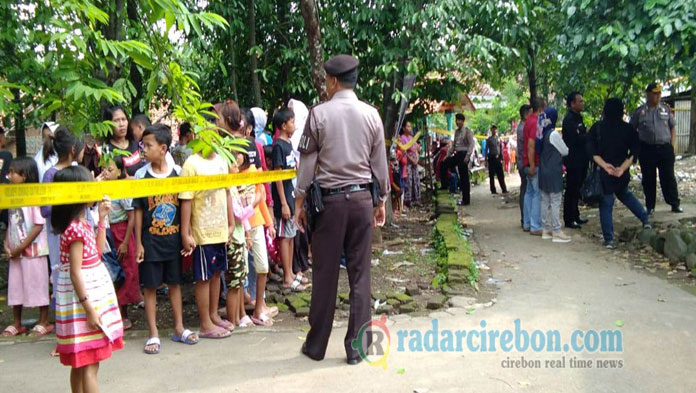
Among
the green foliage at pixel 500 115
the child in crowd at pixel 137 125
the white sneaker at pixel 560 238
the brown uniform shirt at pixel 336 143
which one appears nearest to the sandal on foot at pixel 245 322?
the brown uniform shirt at pixel 336 143

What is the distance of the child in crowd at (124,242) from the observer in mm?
5344

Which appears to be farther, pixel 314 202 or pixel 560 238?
pixel 560 238

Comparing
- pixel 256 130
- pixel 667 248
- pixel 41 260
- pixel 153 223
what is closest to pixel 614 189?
pixel 667 248

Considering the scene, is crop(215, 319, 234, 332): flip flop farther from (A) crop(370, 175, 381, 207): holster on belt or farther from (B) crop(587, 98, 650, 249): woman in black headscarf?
(B) crop(587, 98, 650, 249): woman in black headscarf

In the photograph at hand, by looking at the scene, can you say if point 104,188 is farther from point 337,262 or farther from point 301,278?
point 301,278

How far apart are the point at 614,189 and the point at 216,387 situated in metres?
6.02

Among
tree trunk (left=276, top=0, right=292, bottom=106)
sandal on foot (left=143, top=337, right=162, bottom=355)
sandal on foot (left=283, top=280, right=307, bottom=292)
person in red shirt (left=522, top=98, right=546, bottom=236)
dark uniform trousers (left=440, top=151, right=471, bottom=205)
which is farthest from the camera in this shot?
dark uniform trousers (left=440, top=151, right=471, bottom=205)

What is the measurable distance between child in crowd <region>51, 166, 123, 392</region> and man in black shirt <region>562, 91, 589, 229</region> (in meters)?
7.71

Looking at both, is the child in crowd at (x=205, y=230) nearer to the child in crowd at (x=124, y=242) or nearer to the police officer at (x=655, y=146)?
the child in crowd at (x=124, y=242)

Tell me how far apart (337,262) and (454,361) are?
1.09 m

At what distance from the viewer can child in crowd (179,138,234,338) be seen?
16.2 feet

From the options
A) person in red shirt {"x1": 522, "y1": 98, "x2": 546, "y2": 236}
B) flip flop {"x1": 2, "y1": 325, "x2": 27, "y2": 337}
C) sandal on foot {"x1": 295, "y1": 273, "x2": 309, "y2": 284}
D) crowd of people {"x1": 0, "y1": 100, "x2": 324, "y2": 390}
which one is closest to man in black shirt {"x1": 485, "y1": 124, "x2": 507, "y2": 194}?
person in red shirt {"x1": 522, "y1": 98, "x2": 546, "y2": 236}

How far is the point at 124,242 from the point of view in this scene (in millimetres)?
5379

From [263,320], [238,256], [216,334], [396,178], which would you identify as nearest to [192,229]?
[238,256]
